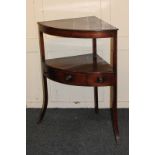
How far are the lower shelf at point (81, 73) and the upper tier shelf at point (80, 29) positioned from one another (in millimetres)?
231

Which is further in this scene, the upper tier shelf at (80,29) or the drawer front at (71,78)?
the drawer front at (71,78)

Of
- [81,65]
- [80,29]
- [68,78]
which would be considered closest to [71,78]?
[68,78]

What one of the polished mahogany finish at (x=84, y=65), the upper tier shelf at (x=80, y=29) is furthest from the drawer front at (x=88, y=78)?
the upper tier shelf at (x=80, y=29)

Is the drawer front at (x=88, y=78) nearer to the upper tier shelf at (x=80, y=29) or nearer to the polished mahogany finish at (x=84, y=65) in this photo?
the polished mahogany finish at (x=84, y=65)

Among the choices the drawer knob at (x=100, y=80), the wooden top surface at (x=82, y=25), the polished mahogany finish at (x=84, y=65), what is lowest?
the drawer knob at (x=100, y=80)

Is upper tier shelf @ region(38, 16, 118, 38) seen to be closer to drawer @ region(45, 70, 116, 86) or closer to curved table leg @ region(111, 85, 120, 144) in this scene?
drawer @ region(45, 70, 116, 86)

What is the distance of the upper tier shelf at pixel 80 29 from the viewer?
1.76 m

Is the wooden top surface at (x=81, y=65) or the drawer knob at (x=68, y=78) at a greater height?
the wooden top surface at (x=81, y=65)

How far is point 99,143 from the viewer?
1.97 m

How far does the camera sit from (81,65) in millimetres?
1995

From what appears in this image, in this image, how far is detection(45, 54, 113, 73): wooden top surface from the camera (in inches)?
75.0

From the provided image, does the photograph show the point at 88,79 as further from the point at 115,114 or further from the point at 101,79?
the point at 115,114

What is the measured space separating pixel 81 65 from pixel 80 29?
11.6 inches

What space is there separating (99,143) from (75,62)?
57 centimetres
